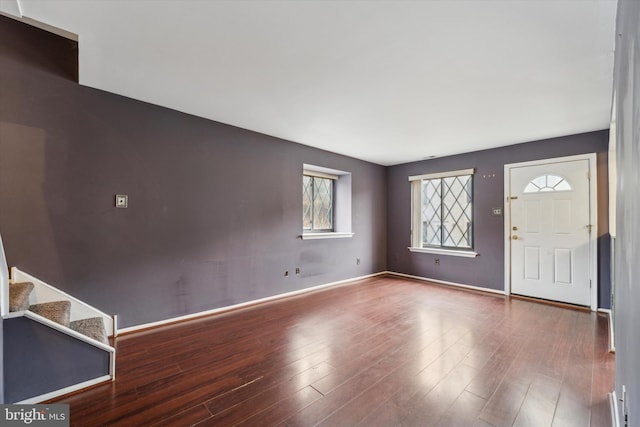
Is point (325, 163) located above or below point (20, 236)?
above

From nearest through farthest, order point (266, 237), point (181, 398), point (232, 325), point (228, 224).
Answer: point (181, 398) < point (232, 325) < point (228, 224) < point (266, 237)

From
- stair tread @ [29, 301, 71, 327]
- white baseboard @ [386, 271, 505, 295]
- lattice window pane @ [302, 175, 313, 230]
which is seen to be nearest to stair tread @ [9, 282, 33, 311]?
stair tread @ [29, 301, 71, 327]

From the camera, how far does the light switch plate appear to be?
2.66 meters

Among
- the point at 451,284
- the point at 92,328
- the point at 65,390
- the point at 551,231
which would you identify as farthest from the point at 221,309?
the point at 551,231

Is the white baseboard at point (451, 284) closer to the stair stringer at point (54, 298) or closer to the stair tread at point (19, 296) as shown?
the stair stringer at point (54, 298)

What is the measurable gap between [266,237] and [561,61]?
343 centimetres

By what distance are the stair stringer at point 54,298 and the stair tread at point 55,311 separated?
0.17 m

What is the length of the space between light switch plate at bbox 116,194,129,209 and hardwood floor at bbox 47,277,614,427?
126cm

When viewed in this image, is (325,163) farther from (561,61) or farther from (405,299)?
(561,61)

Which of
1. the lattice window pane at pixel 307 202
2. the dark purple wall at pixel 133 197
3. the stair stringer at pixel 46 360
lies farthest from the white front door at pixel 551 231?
the stair stringer at pixel 46 360

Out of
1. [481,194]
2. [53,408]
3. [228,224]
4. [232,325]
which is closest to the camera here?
[53,408]

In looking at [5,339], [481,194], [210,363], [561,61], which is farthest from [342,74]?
[481,194]

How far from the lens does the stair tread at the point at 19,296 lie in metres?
1.71

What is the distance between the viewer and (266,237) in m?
3.80
